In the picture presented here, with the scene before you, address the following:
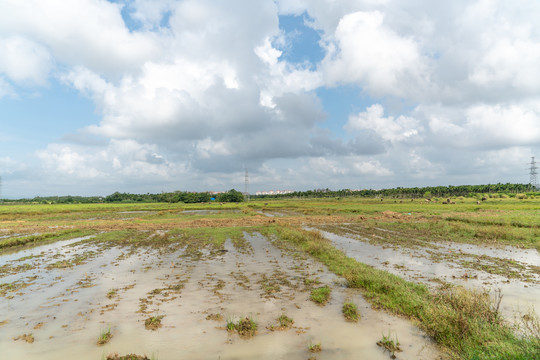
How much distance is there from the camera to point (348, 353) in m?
6.31

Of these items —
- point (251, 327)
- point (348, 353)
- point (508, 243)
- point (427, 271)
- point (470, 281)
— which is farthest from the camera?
point (508, 243)

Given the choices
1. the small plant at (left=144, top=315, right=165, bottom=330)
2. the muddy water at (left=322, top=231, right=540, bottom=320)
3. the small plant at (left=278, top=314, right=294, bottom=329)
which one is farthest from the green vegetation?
the muddy water at (left=322, top=231, right=540, bottom=320)

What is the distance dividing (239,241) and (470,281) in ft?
53.4

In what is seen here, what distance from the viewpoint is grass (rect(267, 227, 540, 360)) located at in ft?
17.1

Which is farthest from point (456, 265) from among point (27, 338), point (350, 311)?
point (27, 338)

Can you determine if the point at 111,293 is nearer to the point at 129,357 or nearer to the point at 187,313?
the point at 187,313

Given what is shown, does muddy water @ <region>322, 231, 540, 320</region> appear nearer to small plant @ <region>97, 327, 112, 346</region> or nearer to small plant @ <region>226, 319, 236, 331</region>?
A: small plant @ <region>226, 319, 236, 331</region>

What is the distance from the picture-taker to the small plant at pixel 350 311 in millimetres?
7963

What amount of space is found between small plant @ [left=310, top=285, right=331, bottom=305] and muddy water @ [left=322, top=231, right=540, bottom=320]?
14.4 ft

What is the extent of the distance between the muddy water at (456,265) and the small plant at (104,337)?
33.7ft

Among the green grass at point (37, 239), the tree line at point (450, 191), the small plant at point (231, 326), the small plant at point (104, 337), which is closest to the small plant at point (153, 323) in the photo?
the small plant at point (104, 337)

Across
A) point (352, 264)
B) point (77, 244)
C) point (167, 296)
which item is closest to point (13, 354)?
point (167, 296)

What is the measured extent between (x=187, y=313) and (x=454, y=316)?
24.9 feet

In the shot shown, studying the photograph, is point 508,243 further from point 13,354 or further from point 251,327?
point 13,354
